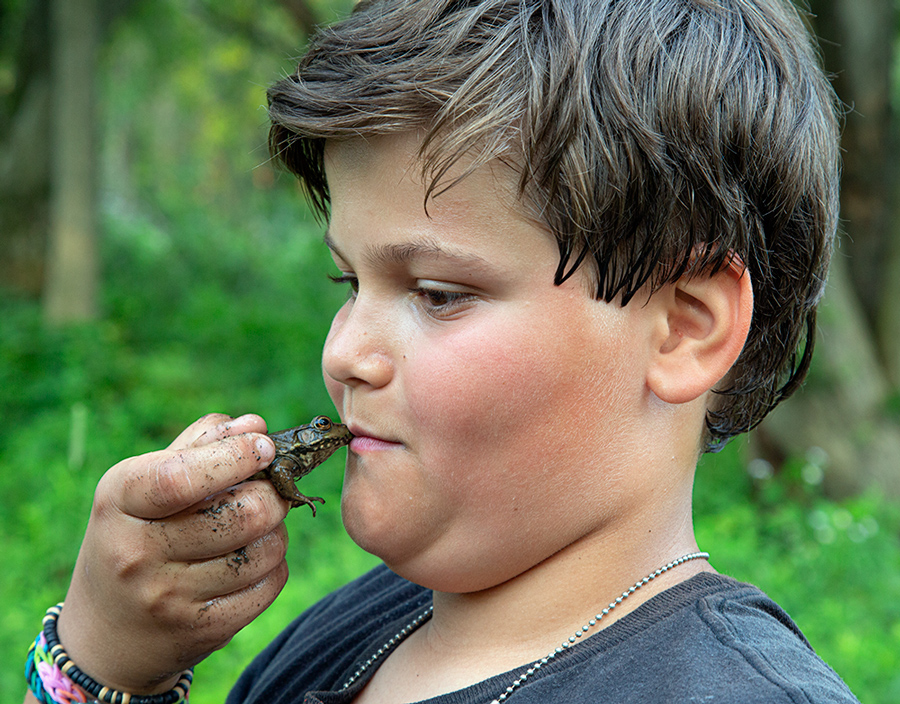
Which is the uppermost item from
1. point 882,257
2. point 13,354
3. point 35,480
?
point 882,257

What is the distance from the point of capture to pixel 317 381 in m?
8.32

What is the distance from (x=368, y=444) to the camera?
5.04 ft

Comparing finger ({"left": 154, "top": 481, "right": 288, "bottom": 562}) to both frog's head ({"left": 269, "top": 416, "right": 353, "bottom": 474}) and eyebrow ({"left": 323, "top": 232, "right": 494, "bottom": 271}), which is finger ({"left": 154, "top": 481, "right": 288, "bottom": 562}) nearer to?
frog's head ({"left": 269, "top": 416, "right": 353, "bottom": 474})

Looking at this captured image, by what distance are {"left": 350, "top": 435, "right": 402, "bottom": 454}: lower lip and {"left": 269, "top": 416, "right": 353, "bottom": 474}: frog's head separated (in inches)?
3.4

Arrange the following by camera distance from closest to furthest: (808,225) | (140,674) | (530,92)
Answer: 1. (530,92)
2. (808,225)
3. (140,674)

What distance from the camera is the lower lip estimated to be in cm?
150

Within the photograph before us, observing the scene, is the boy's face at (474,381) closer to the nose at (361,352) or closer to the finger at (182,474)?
the nose at (361,352)

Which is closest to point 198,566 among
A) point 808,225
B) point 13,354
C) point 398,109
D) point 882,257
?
point 398,109

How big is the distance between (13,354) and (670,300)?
8.14 meters

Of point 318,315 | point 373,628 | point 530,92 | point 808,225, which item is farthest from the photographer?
point 318,315

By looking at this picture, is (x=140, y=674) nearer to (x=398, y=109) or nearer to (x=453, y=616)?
(x=453, y=616)

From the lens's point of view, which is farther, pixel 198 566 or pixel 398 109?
pixel 198 566

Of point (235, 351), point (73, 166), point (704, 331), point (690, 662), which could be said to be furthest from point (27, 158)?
point (690, 662)

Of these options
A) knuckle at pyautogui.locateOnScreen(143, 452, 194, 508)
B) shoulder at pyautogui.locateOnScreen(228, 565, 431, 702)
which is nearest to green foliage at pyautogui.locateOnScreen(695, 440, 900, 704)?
shoulder at pyautogui.locateOnScreen(228, 565, 431, 702)
